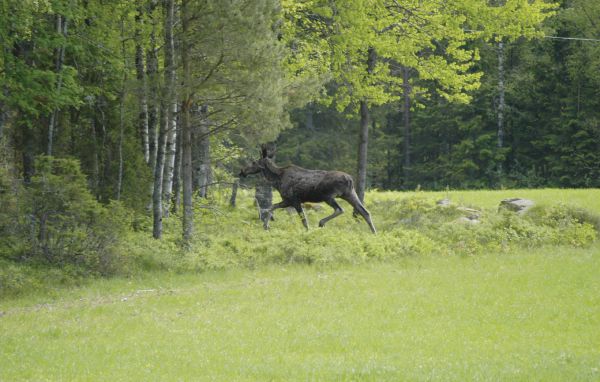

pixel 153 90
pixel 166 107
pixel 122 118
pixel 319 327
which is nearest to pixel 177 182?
pixel 166 107

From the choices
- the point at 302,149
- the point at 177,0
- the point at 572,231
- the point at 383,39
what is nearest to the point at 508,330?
the point at 572,231

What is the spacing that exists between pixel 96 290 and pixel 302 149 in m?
45.3

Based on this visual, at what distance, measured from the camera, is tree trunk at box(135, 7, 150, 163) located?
63.6 feet

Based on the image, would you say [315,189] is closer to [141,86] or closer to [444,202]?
[141,86]

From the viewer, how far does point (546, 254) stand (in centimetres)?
1995

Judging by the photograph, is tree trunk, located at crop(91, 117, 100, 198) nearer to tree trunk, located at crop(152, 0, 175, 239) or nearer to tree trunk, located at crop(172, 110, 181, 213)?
tree trunk, located at crop(152, 0, 175, 239)

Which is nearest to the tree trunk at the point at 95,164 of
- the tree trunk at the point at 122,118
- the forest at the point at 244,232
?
the forest at the point at 244,232

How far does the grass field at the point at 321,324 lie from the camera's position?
Result: 9.73 meters

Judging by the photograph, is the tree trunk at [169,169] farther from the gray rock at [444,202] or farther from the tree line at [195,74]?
the gray rock at [444,202]

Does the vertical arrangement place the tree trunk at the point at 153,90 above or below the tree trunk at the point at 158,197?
above

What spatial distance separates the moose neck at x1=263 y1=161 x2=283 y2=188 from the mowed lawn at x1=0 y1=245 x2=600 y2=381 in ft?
20.7

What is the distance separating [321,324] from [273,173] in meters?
12.2

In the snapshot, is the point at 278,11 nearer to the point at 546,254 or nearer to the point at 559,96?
the point at 546,254

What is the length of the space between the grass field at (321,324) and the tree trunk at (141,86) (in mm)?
5134
